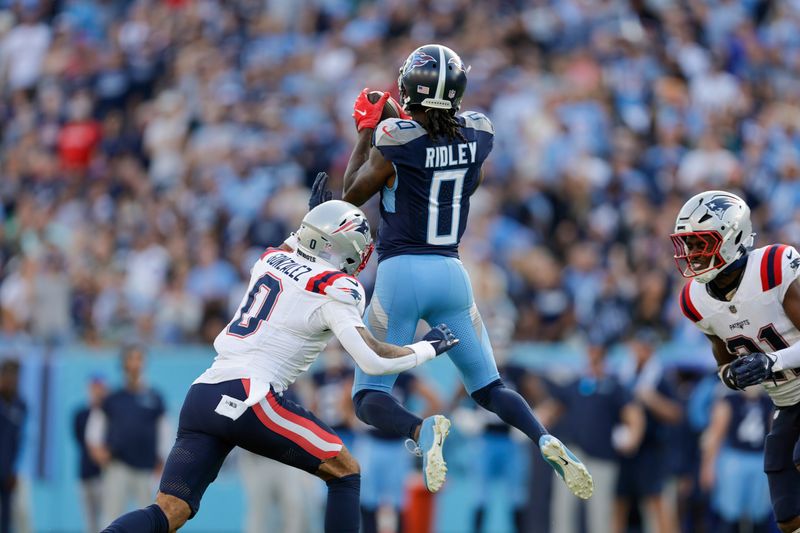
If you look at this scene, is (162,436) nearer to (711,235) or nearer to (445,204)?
(445,204)

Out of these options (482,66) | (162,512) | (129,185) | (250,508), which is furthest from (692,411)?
(129,185)

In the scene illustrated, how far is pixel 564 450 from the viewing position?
27.0 feet

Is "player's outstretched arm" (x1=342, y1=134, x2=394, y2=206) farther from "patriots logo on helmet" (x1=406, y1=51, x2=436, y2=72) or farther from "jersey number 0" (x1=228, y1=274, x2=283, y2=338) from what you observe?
"jersey number 0" (x1=228, y1=274, x2=283, y2=338)

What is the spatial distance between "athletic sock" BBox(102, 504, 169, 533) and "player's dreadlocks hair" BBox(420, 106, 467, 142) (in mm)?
2684

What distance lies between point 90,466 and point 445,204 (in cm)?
899

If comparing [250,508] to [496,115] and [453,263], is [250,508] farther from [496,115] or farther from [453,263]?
[453,263]

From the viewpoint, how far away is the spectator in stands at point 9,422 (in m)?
15.6

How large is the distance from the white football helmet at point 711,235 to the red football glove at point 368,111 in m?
1.90

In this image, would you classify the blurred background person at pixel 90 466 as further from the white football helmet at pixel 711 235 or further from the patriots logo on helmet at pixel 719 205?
the patriots logo on helmet at pixel 719 205

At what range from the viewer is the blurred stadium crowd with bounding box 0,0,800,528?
15.5 metres

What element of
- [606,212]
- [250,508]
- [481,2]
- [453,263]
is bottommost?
[250,508]

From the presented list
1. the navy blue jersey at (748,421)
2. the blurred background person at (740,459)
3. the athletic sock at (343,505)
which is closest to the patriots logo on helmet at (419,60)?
the athletic sock at (343,505)

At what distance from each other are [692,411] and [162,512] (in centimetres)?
744

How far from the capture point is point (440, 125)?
8.42 metres
